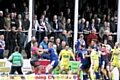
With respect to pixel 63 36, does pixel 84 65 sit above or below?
below

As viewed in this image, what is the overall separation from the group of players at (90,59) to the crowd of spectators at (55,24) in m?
0.82

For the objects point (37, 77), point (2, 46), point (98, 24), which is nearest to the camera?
point (37, 77)

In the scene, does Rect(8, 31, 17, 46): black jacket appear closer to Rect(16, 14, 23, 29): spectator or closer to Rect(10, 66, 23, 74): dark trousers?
Rect(16, 14, 23, 29): spectator

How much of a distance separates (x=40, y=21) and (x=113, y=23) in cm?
378

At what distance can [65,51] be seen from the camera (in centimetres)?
2473

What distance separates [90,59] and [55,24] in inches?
146

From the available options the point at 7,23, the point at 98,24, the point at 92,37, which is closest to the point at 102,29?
the point at 98,24

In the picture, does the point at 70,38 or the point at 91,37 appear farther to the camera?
the point at 70,38

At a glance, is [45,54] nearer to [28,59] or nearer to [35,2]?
[28,59]

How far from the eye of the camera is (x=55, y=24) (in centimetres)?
2736

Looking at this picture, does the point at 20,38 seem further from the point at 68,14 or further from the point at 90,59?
the point at 68,14

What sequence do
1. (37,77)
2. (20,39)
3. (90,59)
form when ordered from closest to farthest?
(37,77) → (90,59) → (20,39)

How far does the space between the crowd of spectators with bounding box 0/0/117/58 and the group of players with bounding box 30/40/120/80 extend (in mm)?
815

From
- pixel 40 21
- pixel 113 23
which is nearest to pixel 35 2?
A: pixel 40 21
